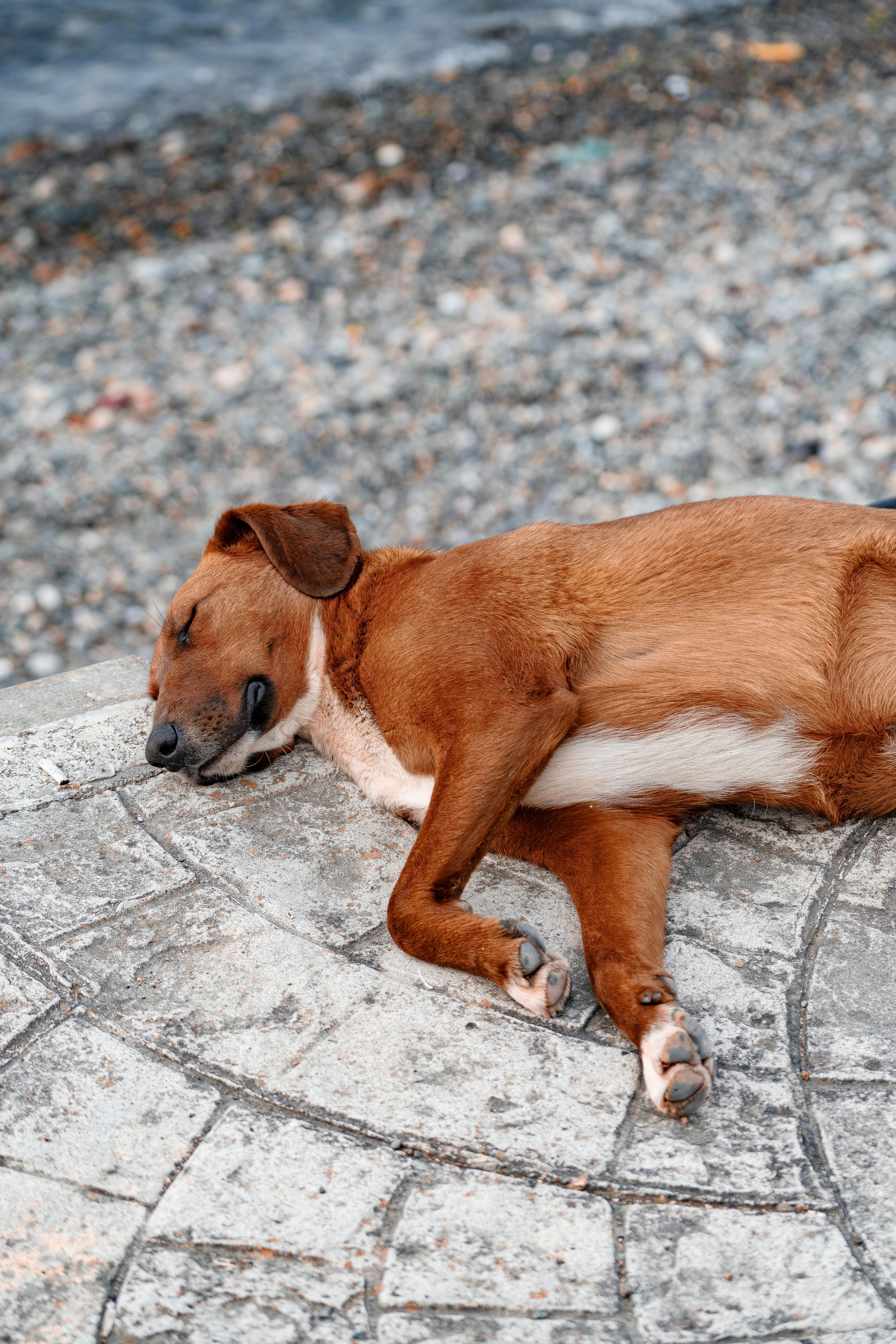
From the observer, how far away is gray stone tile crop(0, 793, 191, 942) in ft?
9.64

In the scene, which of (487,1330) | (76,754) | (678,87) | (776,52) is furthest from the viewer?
(776,52)

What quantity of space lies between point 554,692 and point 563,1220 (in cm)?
131

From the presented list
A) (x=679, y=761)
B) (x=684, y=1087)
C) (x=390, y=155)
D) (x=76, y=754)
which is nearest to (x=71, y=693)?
(x=76, y=754)

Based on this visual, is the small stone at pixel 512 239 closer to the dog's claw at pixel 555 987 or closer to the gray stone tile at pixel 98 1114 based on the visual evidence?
the dog's claw at pixel 555 987

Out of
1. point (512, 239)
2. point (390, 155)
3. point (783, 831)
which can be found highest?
point (390, 155)

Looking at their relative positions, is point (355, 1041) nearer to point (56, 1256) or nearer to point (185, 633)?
point (56, 1256)

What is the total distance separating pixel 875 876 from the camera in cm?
303

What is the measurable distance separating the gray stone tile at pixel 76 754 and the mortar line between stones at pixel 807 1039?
1.99 meters

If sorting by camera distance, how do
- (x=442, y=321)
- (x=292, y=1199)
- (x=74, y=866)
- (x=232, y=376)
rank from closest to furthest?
(x=292, y=1199) < (x=74, y=866) < (x=232, y=376) < (x=442, y=321)

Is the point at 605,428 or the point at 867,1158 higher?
the point at 867,1158

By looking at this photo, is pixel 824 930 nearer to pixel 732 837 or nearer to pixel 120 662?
pixel 732 837

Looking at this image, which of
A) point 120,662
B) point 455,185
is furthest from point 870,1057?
point 455,185

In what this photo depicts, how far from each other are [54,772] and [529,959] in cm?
170

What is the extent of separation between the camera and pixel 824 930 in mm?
2842
